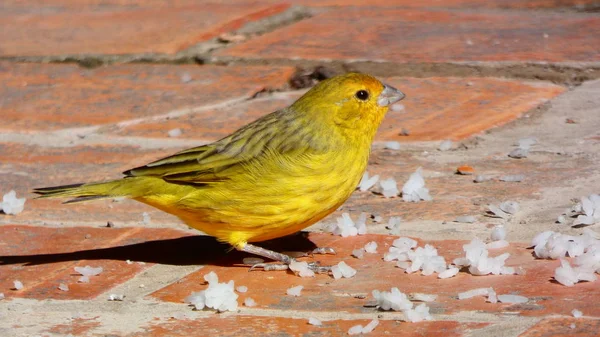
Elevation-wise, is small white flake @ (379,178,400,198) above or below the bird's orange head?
below

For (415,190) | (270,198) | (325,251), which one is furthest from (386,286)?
(415,190)

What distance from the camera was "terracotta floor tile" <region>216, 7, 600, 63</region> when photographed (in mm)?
4215

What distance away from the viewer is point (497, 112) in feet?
12.6

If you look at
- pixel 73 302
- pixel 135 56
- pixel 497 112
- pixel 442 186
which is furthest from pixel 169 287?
pixel 135 56

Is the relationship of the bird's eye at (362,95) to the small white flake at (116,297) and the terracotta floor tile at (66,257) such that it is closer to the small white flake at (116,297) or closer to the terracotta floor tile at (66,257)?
the terracotta floor tile at (66,257)

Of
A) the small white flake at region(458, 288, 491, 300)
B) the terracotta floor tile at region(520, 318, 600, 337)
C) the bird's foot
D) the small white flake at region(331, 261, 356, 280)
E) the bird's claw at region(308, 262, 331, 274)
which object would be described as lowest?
the bird's foot

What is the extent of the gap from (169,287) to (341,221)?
59 cm

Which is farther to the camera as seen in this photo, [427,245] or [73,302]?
[427,245]

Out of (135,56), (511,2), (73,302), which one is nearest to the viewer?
(73,302)

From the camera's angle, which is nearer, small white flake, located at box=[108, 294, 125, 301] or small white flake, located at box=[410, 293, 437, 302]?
small white flake, located at box=[410, 293, 437, 302]

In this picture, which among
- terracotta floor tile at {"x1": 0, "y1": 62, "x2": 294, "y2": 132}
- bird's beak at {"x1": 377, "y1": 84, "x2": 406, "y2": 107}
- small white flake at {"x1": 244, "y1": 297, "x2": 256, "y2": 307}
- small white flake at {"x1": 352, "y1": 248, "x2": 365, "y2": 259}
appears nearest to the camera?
small white flake at {"x1": 244, "y1": 297, "x2": 256, "y2": 307}

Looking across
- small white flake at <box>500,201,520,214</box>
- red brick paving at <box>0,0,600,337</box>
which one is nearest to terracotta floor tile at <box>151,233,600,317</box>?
red brick paving at <box>0,0,600,337</box>

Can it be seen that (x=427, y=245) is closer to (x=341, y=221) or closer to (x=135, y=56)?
(x=341, y=221)

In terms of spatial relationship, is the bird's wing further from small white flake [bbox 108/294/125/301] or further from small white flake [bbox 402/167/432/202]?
small white flake [bbox 108/294/125/301]
